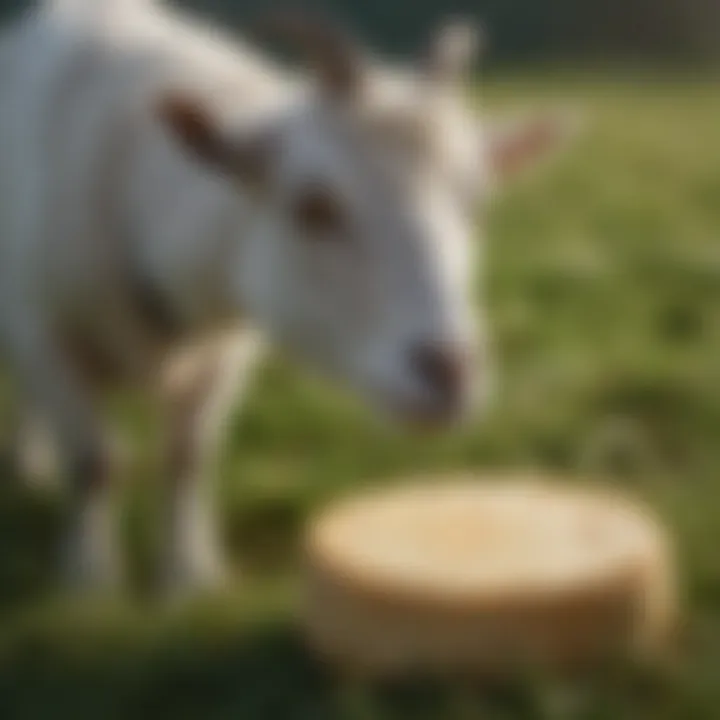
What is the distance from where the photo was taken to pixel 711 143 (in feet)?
15.7

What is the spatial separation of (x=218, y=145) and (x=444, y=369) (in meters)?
0.37

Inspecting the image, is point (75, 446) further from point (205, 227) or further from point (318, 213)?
point (318, 213)

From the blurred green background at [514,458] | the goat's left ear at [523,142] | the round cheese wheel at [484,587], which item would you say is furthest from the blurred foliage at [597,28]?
the round cheese wheel at [484,587]

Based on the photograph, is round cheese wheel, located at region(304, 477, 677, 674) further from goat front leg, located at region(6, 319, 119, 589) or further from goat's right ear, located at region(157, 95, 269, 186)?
goat's right ear, located at region(157, 95, 269, 186)

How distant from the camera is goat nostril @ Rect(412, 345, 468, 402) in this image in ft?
5.45

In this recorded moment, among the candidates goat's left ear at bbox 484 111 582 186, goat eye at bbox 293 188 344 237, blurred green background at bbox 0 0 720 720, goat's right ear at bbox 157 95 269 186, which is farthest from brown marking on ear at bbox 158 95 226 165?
blurred green background at bbox 0 0 720 720

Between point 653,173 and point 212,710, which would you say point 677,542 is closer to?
point 212,710

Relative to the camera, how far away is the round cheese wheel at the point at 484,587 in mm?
1816

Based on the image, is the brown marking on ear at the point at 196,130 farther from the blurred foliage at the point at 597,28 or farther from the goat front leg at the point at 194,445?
the blurred foliage at the point at 597,28

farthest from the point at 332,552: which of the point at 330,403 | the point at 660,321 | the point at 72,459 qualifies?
the point at 660,321

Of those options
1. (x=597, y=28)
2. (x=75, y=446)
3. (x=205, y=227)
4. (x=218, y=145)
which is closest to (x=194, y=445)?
(x=75, y=446)

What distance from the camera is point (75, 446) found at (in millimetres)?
2146

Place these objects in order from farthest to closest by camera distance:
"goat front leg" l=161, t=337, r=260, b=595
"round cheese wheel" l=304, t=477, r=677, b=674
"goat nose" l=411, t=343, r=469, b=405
Result: 1. "goat front leg" l=161, t=337, r=260, b=595
2. "round cheese wheel" l=304, t=477, r=677, b=674
3. "goat nose" l=411, t=343, r=469, b=405

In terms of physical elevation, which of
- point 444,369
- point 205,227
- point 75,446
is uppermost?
point 205,227
